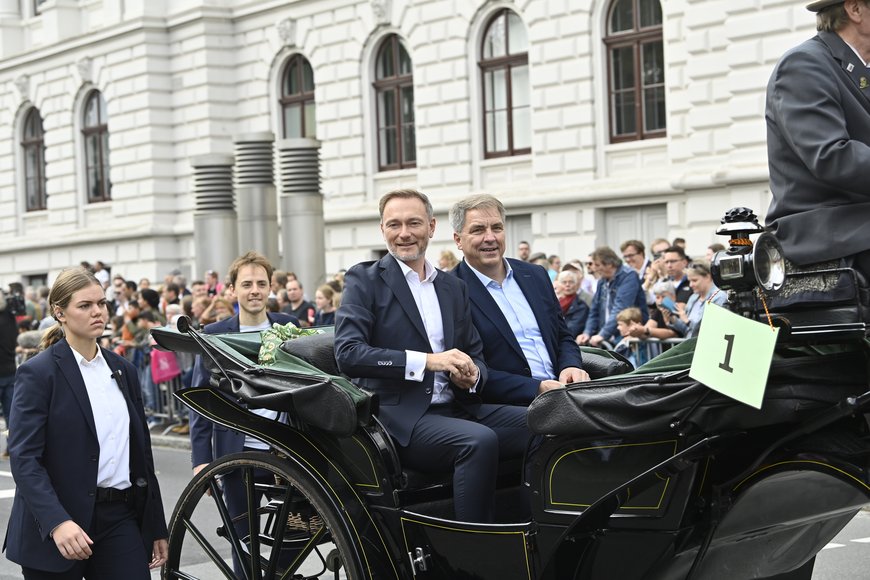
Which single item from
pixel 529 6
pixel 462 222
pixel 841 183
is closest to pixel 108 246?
pixel 529 6

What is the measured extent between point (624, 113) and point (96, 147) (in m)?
17.0

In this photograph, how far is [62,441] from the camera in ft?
17.5

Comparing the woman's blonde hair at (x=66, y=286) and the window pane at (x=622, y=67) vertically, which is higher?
the window pane at (x=622, y=67)

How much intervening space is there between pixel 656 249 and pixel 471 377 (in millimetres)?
11107

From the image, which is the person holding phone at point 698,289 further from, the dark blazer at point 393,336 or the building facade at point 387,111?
the building facade at point 387,111

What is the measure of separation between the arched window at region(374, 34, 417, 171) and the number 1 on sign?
23.9 meters

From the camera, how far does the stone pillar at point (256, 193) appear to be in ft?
80.7

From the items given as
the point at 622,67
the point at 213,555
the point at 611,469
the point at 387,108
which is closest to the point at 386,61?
the point at 387,108

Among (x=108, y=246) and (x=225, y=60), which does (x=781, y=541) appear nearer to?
(x=225, y=60)

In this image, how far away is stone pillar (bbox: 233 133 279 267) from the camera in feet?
80.7

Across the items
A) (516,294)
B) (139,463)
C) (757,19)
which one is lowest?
(139,463)

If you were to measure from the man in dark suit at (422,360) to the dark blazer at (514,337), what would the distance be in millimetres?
140

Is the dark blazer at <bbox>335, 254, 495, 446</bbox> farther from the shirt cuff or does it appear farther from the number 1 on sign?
the number 1 on sign

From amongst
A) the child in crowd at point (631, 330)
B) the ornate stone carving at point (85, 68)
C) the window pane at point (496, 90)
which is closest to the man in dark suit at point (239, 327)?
the child in crowd at point (631, 330)
